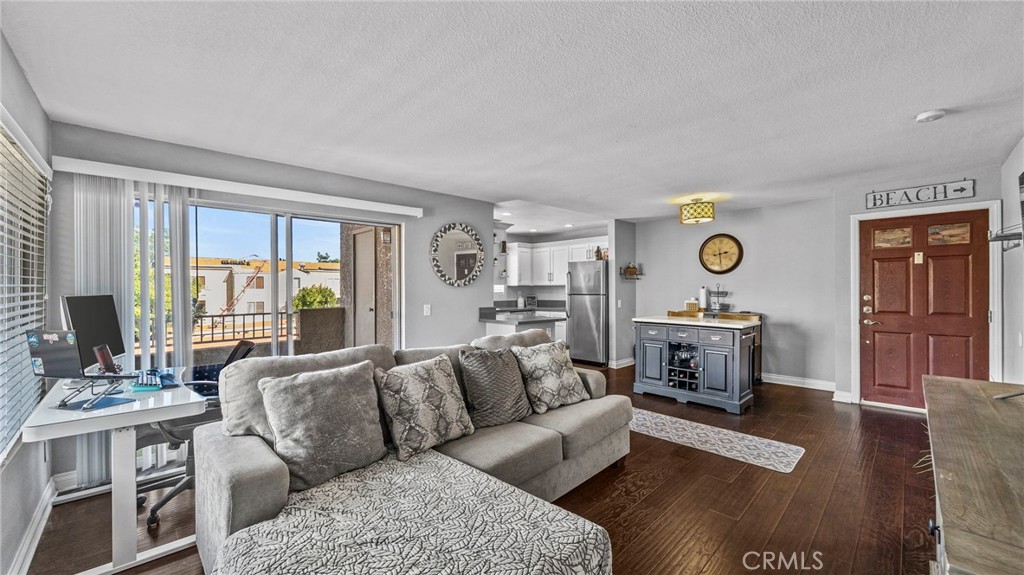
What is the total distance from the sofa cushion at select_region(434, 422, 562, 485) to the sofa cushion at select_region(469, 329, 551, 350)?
0.67m

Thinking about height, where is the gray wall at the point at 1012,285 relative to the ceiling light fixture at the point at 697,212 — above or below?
below

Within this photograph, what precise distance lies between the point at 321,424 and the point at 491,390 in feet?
3.40

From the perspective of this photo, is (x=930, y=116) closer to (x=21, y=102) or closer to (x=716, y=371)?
(x=716, y=371)

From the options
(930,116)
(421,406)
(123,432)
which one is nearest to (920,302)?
(930,116)

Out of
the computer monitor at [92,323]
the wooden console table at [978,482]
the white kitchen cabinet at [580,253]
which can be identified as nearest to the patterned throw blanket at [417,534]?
the wooden console table at [978,482]

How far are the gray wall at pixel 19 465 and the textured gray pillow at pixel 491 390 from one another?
2027 millimetres

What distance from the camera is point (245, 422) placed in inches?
80.4

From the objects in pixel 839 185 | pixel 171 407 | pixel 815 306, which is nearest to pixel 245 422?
pixel 171 407

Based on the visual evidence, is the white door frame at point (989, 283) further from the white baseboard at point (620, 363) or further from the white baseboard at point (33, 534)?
the white baseboard at point (33, 534)

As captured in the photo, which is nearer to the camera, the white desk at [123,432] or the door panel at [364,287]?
the white desk at [123,432]

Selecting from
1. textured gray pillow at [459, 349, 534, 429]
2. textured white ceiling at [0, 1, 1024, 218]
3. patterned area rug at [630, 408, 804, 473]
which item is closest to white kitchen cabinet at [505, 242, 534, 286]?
patterned area rug at [630, 408, 804, 473]

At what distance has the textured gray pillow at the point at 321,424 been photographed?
1.87m

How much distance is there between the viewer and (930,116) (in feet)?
8.38

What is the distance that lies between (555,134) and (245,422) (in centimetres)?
241
